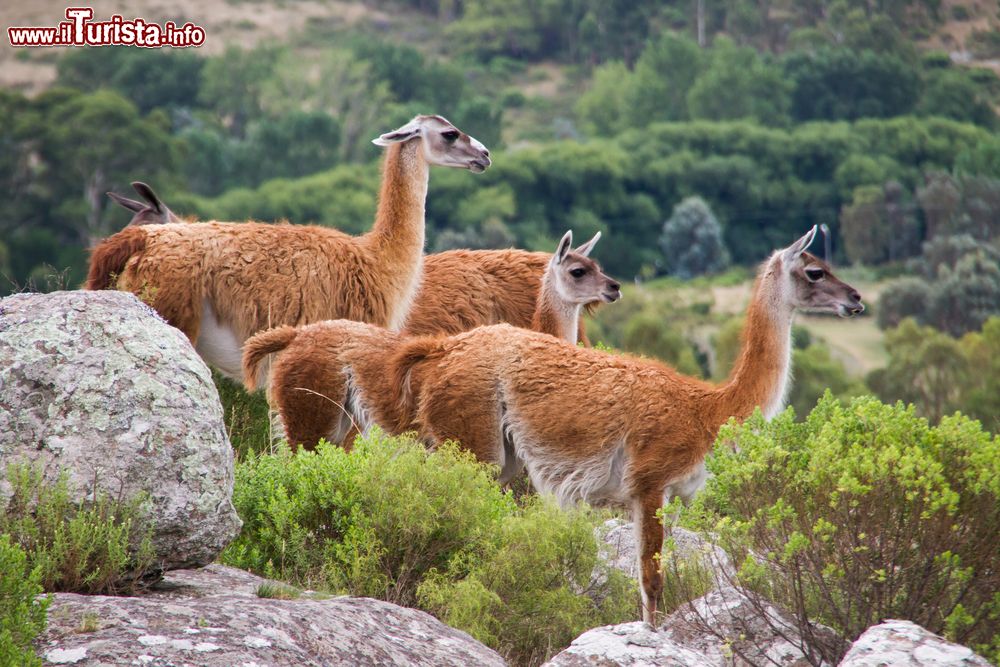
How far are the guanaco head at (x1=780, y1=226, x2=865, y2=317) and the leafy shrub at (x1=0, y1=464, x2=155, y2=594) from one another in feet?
15.3

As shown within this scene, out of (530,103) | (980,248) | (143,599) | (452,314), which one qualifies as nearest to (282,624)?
(143,599)

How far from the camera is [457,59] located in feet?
553

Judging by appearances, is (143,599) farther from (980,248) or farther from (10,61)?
(10,61)

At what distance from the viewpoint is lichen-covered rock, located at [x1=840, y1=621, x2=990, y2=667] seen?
17.7 feet

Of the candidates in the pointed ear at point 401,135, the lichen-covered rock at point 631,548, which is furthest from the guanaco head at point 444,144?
the lichen-covered rock at point 631,548

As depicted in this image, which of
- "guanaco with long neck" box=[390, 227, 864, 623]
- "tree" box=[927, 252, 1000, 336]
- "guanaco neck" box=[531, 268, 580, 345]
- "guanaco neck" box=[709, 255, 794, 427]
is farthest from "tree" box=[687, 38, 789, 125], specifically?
"guanaco with long neck" box=[390, 227, 864, 623]

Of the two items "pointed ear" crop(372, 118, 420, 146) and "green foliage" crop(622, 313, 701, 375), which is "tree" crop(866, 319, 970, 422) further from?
"pointed ear" crop(372, 118, 420, 146)

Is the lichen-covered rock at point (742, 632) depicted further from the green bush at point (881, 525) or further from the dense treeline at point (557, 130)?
the dense treeline at point (557, 130)

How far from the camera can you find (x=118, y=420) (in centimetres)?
586

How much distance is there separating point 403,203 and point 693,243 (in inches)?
4398

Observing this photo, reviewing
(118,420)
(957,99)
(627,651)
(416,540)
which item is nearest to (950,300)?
(957,99)

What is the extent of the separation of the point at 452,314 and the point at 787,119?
469 ft

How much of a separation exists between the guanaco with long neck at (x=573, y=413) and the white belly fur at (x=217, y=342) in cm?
205

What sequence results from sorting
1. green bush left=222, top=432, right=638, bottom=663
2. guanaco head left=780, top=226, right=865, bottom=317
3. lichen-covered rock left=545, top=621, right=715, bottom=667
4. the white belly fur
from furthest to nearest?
the white belly fur < guanaco head left=780, top=226, right=865, bottom=317 < green bush left=222, top=432, right=638, bottom=663 < lichen-covered rock left=545, top=621, right=715, bottom=667
